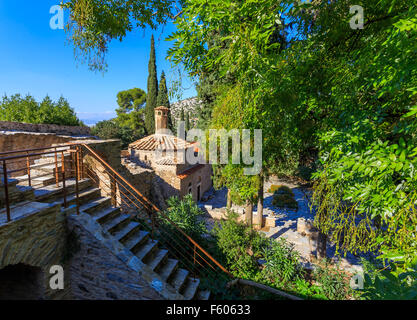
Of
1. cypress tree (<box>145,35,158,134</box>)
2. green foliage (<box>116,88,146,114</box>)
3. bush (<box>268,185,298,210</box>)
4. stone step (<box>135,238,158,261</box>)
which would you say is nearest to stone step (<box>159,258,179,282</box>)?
stone step (<box>135,238,158,261</box>)

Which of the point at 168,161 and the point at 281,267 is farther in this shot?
the point at 168,161

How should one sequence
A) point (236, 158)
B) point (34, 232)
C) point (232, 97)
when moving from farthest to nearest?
point (236, 158) < point (232, 97) < point (34, 232)

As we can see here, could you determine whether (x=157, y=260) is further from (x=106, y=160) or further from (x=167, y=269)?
(x=106, y=160)

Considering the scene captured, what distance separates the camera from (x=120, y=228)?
4398 millimetres

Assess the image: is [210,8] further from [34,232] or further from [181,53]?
[34,232]

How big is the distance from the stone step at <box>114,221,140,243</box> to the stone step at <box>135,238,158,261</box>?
16.1 inches

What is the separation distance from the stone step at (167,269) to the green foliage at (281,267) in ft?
9.97

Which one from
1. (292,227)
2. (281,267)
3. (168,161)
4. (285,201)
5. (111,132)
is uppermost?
(111,132)

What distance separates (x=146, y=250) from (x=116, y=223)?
0.87m

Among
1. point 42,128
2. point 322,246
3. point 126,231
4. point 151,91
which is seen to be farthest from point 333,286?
point 151,91

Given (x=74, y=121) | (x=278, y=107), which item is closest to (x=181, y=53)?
(x=278, y=107)

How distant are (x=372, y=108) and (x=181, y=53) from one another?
3.02 m

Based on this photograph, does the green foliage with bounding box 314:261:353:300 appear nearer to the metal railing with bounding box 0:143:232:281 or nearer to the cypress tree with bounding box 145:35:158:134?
the metal railing with bounding box 0:143:232:281
